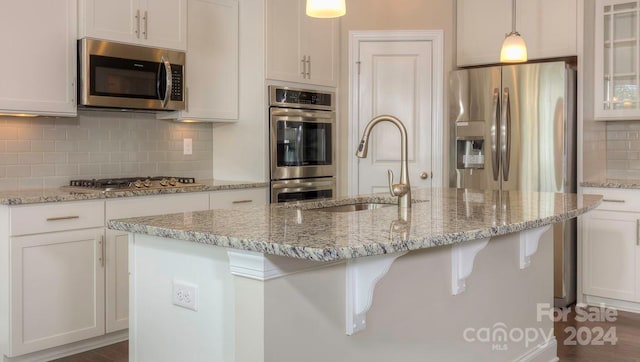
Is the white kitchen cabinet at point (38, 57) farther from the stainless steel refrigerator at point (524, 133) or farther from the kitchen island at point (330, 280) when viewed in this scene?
the stainless steel refrigerator at point (524, 133)

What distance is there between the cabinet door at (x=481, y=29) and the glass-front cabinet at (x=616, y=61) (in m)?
0.67

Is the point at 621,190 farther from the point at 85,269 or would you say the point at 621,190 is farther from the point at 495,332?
the point at 85,269

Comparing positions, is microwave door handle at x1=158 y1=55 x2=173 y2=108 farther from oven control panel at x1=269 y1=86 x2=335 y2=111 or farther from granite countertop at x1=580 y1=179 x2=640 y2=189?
granite countertop at x1=580 y1=179 x2=640 y2=189

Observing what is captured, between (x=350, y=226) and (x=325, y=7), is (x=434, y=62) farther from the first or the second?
(x=350, y=226)

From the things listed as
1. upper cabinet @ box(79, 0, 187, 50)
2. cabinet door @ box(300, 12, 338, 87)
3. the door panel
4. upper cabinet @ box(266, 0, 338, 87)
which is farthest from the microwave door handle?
the door panel

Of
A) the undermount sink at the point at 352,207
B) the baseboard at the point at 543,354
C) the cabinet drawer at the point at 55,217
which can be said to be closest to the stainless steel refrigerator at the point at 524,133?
the baseboard at the point at 543,354

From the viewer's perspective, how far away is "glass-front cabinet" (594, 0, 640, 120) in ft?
14.1

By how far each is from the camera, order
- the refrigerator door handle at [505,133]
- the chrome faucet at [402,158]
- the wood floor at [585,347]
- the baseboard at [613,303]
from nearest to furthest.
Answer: the chrome faucet at [402,158] → the wood floor at [585,347] → the baseboard at [613,303] → the refrigerator door handle at [505,133]

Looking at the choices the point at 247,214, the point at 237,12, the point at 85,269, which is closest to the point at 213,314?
the point at 247,214

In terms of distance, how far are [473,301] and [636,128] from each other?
9.37 ft

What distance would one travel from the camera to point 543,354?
3.10m

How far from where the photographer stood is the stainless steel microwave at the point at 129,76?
351 cm

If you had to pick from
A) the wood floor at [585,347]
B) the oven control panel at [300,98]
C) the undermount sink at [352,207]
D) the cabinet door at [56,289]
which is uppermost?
the oven control panel at [300,98]

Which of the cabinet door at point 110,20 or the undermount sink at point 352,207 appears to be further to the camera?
the cabinet door at point 110,20
